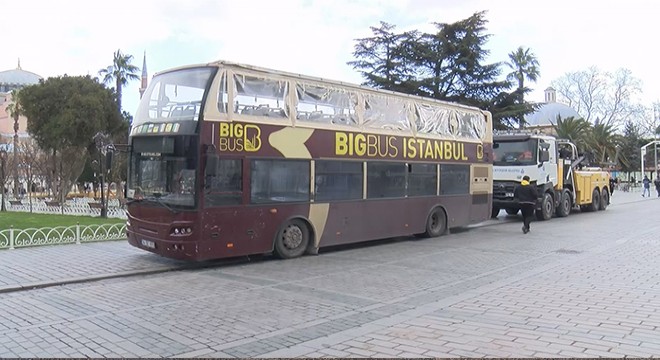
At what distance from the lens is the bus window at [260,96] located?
426 inches

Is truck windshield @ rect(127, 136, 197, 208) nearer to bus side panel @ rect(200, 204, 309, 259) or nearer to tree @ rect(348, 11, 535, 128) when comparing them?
bus side panel @ rect(200, 204, 309, 259)

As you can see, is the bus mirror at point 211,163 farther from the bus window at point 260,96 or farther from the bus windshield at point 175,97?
the bus window at point 260,96

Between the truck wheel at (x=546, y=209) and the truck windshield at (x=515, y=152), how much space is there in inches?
73.0

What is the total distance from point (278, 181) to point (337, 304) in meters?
4.39

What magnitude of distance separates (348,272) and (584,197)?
1876 centimetres

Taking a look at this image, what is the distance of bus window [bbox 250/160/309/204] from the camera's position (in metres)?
11.0

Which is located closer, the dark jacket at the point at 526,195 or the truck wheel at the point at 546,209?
the dark jacket at the point at 526,195

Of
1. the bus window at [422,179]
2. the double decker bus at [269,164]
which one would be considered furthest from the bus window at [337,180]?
the bus window at [422,179]

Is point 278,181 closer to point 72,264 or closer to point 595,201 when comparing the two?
point 72,264

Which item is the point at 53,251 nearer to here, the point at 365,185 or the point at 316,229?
the point at 316,229

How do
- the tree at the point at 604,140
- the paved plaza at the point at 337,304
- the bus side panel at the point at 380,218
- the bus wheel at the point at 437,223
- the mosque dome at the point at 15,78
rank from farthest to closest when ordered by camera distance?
the mosque dome at the point at 15,78 < the tree at the point at 604,140 < the bus wheel at the point at 437,223 < the bus side panel at the point at 380,218 < the paved plaza at the point at 337,304

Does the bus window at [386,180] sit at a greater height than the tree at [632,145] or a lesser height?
lesser

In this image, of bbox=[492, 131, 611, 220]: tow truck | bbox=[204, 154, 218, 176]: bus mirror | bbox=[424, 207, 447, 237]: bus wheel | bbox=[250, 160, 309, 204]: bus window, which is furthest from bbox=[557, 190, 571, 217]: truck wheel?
bbox=[204, 154, 218, 176]: bus mirror

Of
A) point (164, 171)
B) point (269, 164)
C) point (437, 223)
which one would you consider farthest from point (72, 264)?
point (437, 223)
